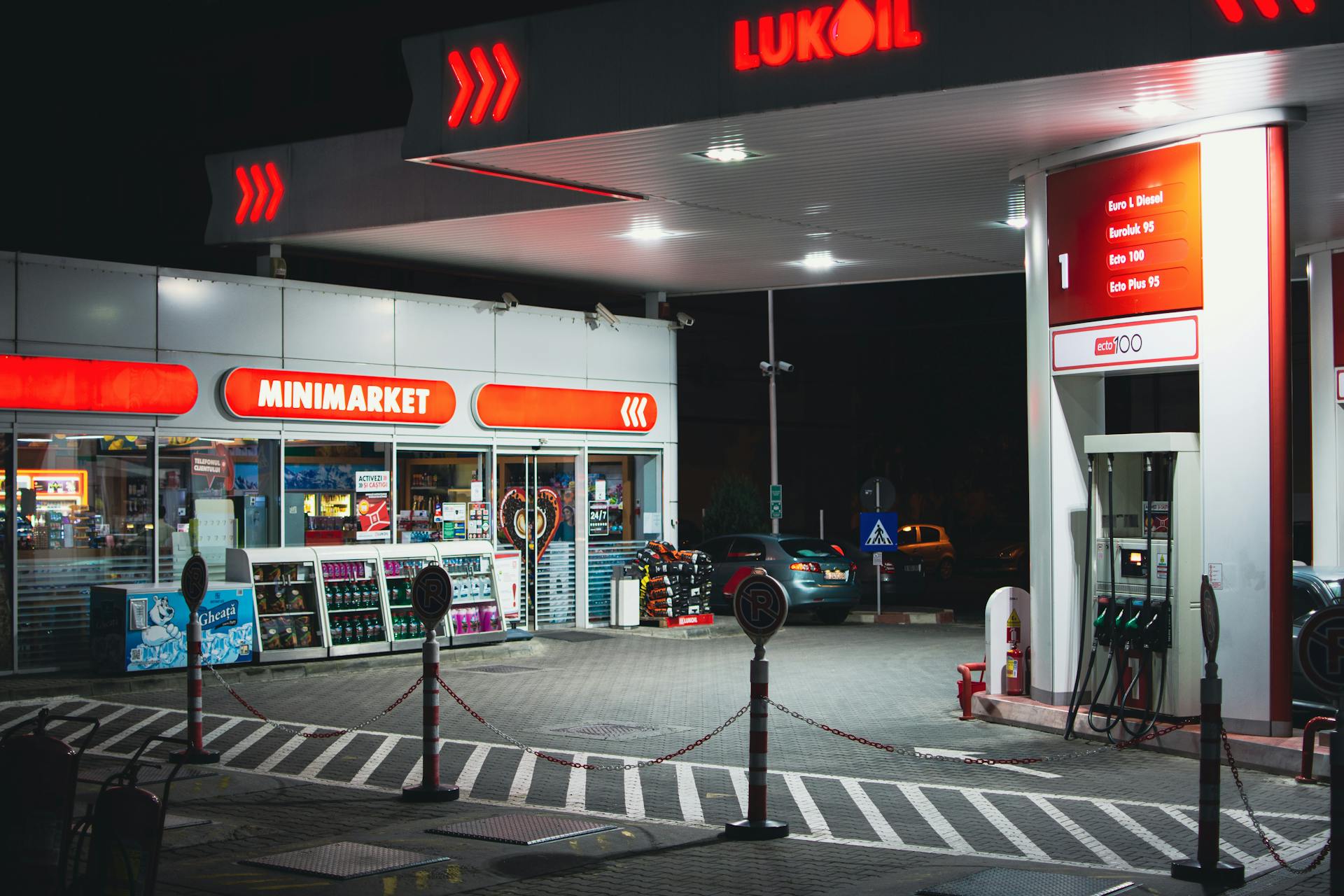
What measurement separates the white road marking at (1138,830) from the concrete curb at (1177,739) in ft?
6.07

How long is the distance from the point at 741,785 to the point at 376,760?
121 inches

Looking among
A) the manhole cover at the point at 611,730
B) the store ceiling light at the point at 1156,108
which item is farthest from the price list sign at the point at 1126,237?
the manhole cover at the point at 611,730

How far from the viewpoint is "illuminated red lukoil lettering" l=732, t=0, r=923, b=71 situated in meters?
10.8

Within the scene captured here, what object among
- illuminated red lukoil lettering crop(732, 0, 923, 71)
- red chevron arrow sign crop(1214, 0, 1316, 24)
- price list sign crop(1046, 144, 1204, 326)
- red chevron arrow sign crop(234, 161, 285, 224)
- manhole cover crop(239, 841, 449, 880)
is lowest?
manhole cover crop(239, 841, 449, 880)

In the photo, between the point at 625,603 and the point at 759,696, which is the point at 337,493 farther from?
the point at 759,696

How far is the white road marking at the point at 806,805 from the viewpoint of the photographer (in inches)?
356

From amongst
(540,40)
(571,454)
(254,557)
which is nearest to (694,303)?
(571,454)

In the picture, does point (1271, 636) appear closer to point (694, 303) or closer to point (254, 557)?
point (254, 557)

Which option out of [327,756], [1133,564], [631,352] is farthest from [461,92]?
[631,352]

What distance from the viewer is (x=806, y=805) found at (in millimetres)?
9750

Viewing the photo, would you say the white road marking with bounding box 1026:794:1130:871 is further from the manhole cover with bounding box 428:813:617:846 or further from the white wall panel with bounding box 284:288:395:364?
the white wall panel with bounding box 284:288:395:364

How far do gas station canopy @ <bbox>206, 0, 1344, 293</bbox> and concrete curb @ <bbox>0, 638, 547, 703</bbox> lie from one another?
17.6 feet

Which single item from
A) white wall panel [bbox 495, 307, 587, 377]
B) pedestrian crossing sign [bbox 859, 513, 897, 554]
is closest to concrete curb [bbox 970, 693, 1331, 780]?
white wall panel [bbox 495, 307, 587, 377]

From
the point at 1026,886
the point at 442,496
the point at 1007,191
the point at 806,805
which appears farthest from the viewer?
the point at 442,496
